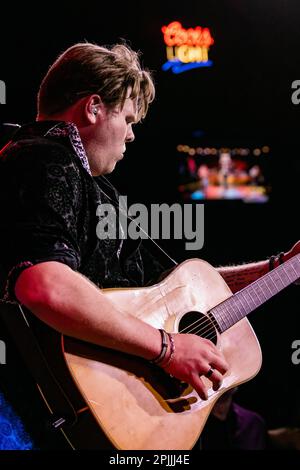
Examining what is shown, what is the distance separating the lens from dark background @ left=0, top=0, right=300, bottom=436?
597 cm

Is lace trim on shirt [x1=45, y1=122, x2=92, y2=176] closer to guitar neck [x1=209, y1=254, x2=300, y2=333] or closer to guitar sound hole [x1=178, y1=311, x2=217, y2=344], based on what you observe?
guitar sound hole [x1=178, y1=311, x2=217, y2=344]

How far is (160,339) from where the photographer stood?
177 centimetres

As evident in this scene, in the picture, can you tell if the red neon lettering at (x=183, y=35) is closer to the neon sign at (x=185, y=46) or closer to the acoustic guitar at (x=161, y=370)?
the neon sign at (x=185, y=46)

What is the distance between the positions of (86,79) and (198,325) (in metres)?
0.99

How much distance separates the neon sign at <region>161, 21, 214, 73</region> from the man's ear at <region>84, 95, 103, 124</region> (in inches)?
233

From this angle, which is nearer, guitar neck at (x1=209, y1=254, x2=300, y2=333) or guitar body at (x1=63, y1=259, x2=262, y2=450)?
guitar body at (x1=63, y1=259, x2=262, y2=450)

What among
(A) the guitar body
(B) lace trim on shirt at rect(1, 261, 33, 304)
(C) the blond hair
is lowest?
(A) the guitar body

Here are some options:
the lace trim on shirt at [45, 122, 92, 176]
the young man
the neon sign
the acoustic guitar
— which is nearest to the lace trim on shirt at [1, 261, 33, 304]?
the young man

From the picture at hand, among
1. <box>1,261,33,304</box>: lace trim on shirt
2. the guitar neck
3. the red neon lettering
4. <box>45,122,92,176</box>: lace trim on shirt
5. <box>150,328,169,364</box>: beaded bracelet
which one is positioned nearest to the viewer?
<box>1,261,33,304</box>: lace trim on shirt

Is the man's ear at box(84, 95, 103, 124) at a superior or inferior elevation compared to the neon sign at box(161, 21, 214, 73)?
inferior

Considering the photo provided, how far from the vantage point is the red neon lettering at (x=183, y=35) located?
7.58m

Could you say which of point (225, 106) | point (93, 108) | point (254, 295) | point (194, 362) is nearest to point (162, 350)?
point (194, 362)
